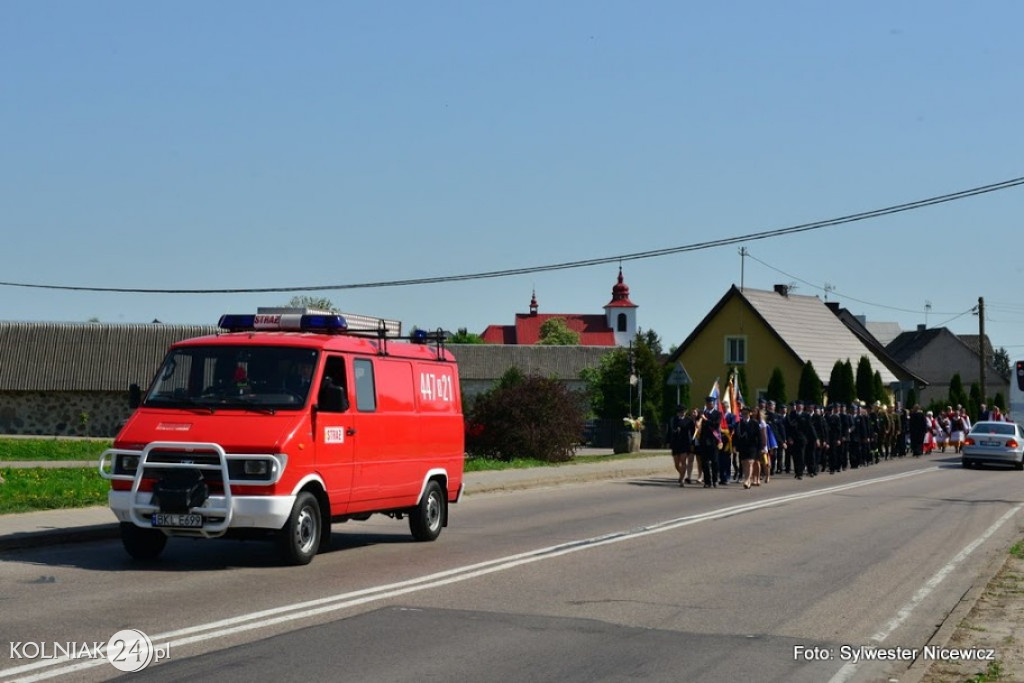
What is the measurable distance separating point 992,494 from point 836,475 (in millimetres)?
7071

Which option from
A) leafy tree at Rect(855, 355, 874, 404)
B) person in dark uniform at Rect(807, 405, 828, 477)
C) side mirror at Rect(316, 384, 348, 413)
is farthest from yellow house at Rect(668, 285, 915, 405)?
side mirror at Rect(316, 384, 348, 413)

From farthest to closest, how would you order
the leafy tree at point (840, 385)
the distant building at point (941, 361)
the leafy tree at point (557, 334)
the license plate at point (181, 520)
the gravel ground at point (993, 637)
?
the leafy tree at point (557, 334)
the distant building at point (941, 361)
the leafy tree at point (840, 385)
the license plate at point (181, 520)
the gravel ground at point (993, 637)

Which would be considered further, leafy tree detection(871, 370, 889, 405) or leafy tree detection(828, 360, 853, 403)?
leafy tree detection(871, 370, 889, 405)

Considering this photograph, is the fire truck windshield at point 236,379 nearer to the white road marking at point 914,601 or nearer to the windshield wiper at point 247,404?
the windshield wiper at point 247,404

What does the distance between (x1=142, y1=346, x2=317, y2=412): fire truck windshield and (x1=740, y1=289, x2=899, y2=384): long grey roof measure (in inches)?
2148

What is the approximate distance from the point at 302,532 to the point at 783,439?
2159cm

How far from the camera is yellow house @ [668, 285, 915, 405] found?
6756 cm

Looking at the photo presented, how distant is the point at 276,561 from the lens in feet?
42.7

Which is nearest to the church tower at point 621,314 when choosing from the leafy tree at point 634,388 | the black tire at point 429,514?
the leafy tree at point 634,388

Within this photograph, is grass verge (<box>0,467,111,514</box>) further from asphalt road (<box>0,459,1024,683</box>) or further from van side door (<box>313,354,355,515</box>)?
van side door (<box>313,354,355,515</box>)

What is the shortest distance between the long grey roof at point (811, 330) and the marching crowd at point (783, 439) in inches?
730

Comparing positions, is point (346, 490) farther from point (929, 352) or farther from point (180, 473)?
point (929, 352)

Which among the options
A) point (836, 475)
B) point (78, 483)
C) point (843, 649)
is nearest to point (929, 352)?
point (836, 475)

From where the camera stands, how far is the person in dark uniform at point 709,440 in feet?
91.1
